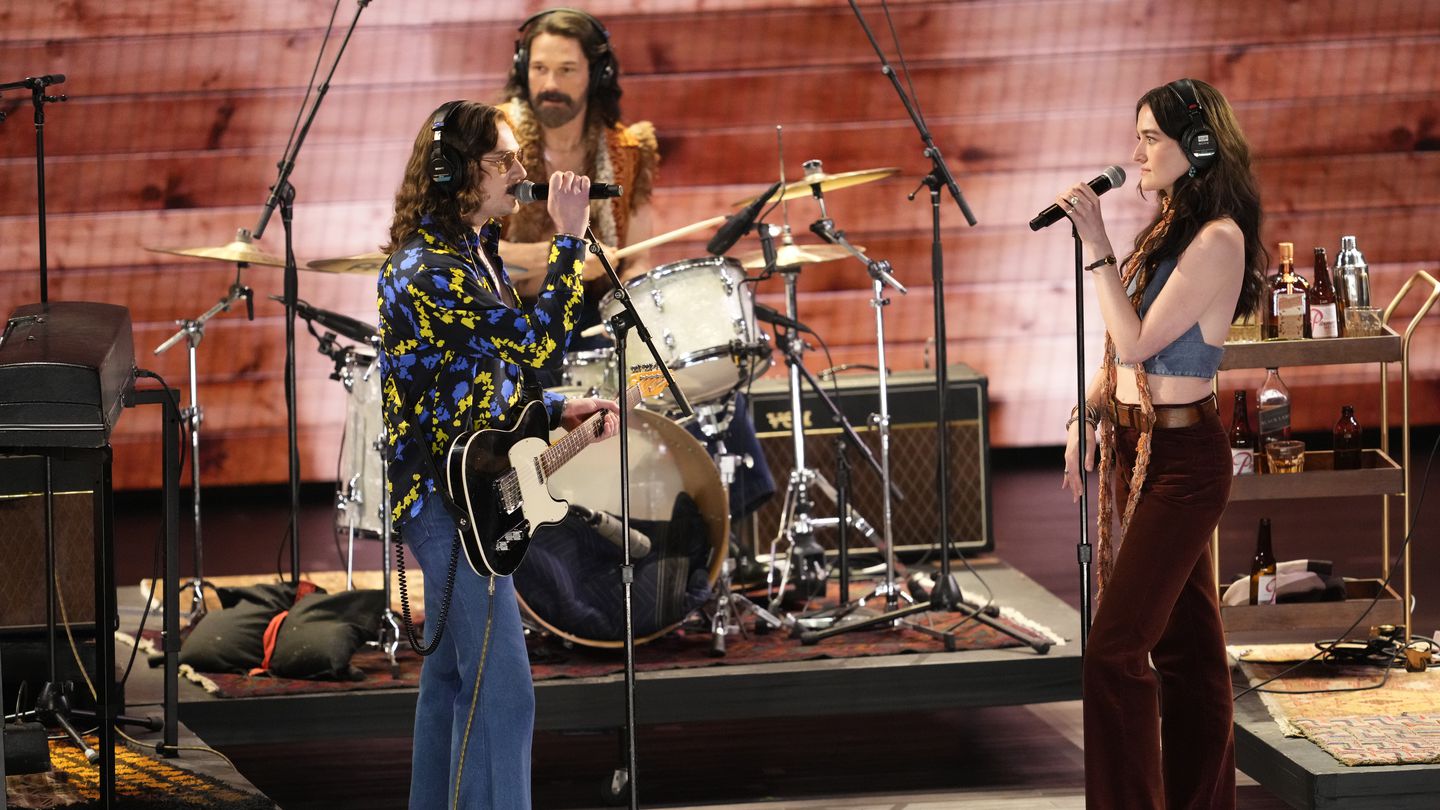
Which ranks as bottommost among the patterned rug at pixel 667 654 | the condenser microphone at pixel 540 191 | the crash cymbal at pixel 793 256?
the patterned rug at pixel 667 654

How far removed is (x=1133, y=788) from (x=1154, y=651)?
1.24 feet

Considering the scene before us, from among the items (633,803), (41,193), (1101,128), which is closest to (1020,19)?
(1101,128)

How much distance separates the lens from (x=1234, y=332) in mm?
4449

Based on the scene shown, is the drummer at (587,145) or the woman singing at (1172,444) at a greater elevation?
the drummer at (587,145)

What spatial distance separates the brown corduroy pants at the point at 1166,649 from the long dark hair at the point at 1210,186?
36 cm

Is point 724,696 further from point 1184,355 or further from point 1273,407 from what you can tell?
point 1184,355

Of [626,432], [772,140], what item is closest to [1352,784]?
[626,432]

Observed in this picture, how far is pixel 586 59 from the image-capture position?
515cm

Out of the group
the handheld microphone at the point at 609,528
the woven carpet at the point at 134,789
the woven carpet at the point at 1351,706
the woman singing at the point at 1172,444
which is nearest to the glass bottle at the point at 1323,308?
the woven carpet at the point at 1351,706

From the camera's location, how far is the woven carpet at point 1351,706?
3.83 m

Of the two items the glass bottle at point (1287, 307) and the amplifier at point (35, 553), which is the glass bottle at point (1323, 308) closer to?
the glass bottle at point (1287, 307)

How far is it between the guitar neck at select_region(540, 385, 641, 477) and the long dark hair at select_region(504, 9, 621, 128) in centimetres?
192

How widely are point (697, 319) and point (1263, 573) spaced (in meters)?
1.69

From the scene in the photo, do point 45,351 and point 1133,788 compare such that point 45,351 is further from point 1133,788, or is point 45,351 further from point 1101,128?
point 1101,128
